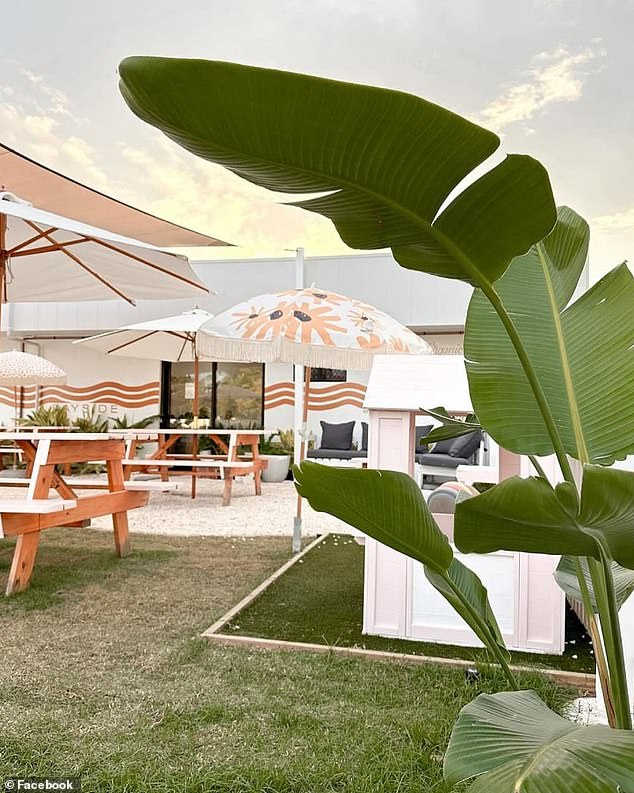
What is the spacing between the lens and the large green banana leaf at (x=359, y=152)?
0.67 metres

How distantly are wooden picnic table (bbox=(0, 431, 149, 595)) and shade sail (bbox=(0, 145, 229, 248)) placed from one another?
73.5 inches

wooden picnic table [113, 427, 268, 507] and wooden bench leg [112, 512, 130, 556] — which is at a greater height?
wooden picnic table [113, 427, 268, 507]

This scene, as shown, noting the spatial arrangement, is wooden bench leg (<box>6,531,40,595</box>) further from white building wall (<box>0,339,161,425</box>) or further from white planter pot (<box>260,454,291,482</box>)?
white building wall (<box>0,339,161,425</box>)

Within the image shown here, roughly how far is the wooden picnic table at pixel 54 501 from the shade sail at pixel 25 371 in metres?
3.15

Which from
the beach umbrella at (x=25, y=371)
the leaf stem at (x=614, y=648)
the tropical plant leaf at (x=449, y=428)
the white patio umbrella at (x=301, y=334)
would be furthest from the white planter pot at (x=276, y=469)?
the leaf stem at (x=614, y=648)

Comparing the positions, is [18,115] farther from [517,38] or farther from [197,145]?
[197,145]

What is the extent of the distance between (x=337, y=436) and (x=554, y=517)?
11362 mm

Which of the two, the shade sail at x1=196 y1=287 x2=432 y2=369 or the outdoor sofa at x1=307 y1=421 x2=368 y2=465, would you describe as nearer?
the shade sail at x1=196 y1=287 x2=432 y2=369

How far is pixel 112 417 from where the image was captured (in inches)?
558

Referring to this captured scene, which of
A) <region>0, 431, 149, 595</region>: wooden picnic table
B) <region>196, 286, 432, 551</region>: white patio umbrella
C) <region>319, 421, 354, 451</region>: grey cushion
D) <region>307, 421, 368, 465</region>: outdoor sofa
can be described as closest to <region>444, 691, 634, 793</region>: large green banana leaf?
<region>0, 431, 149, 595</region>: wooden picnic table

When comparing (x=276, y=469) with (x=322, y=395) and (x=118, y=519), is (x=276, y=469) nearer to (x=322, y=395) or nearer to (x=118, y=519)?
(x=322, y=395)

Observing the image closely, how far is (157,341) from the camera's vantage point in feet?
34.2

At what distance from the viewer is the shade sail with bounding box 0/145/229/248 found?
4.66 m

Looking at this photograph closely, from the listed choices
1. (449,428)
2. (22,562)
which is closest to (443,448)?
(22,562)
